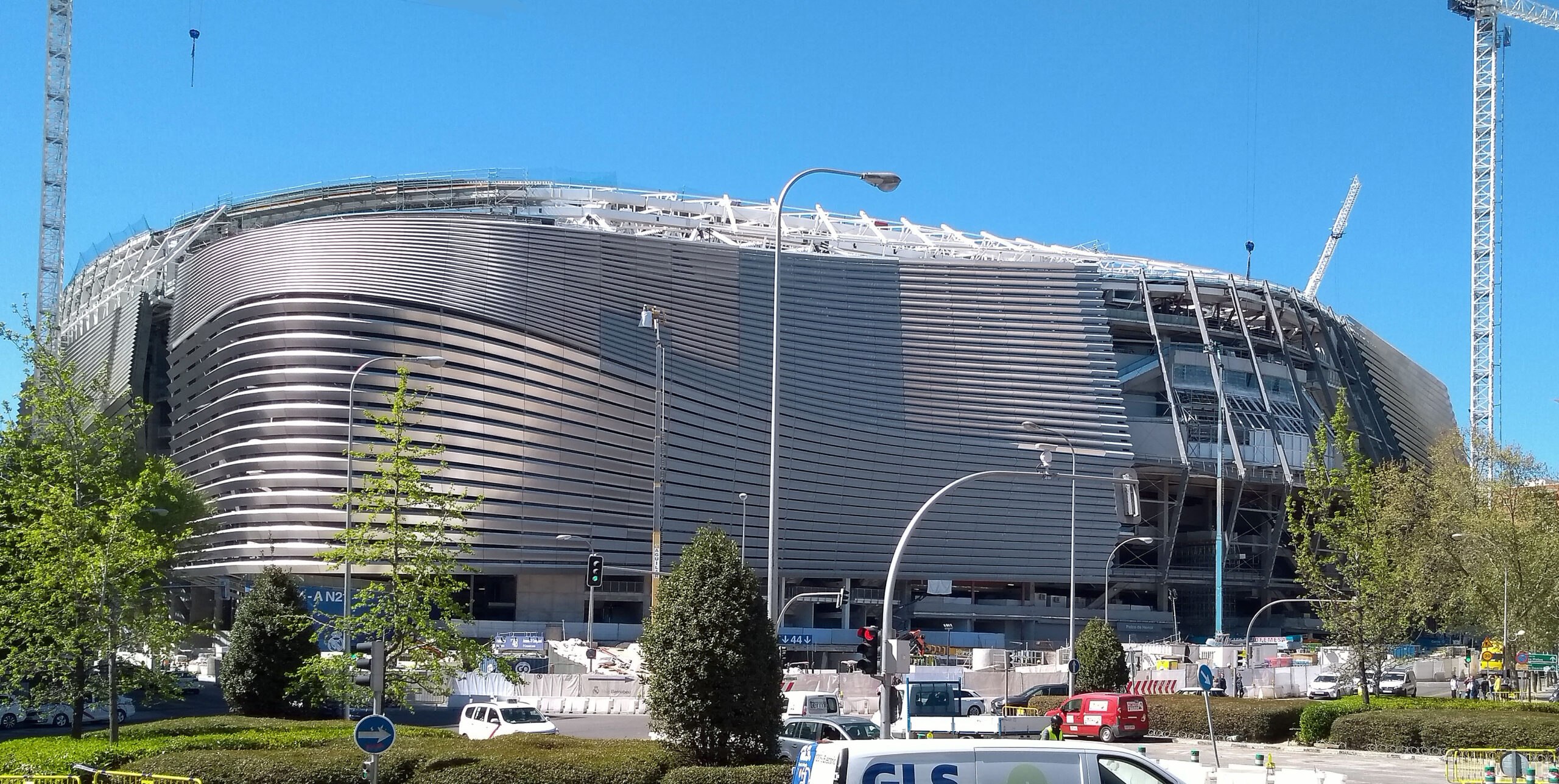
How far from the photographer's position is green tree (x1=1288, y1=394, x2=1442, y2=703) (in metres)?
45.9

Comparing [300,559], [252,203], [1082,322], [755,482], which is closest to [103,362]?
[252,203]

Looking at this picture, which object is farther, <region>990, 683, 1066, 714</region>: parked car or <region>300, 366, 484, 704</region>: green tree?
<region>990, 683, 1066, 714</region>: parked car

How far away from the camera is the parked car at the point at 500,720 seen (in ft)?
125

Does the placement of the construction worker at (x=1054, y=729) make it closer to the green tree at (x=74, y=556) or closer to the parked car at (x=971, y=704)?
the parked car at (x=971, y=704)

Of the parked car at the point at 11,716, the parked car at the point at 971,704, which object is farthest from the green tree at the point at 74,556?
the parked car at the point at 971,704

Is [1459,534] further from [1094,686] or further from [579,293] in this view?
[579,293]

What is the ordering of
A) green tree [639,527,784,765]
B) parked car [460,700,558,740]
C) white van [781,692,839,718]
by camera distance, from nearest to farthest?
green tree [639,527,784,765]
parked car [460,700,558,740]
white van [781,692,839,718]

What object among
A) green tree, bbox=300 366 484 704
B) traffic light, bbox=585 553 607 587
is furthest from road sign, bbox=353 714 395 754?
traffic light, bbox=585 553 607 587

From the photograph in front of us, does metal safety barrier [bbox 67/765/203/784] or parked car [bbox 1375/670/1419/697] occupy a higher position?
metal safety barrier [bbox 67/765/203/784]

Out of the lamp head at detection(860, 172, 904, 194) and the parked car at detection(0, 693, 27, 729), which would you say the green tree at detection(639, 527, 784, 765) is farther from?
the parked car at detection(0, 693, 27, 729)

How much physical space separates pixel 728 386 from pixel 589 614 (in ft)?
78.7

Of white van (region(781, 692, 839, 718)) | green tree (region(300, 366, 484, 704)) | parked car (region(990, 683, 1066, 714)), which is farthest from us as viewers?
parked car (region(990, 683, 1066, 714))

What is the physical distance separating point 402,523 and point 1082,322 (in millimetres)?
80545

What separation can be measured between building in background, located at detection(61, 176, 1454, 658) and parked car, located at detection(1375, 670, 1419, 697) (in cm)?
3046
